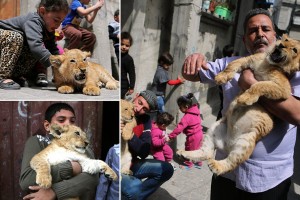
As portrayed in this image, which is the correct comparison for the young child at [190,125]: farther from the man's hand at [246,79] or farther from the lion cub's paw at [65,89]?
the man's hand at [246,79]

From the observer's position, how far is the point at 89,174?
176 centimetres

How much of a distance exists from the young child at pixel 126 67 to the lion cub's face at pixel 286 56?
8.97 feet

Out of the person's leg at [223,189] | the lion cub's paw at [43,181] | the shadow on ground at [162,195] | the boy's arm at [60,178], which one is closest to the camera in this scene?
the lion cub's paw at [43,181]

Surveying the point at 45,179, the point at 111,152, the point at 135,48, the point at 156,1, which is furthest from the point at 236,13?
the point at 45,179

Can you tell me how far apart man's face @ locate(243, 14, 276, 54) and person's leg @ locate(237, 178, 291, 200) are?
86 centimetres

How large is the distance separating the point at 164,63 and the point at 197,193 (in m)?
2.29

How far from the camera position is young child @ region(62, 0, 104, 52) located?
355 centimetres

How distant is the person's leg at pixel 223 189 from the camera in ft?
6.57

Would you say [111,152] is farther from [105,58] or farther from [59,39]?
[105,58]

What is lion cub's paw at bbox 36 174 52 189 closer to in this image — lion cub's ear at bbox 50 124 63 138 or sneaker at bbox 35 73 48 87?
lion cub's ear at bbox 50 124 63 138

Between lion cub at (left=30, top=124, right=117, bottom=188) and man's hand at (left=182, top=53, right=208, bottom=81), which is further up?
man's hand at (left=182, top=53, right=208, bottom=81)

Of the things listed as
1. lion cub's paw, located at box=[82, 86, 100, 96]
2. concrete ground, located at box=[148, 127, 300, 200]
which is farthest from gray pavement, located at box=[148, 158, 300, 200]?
lion cub's paw, located at box=[82, 86, 100, 96]

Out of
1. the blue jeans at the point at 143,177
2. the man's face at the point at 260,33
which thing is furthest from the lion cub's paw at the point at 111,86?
the man's face at the point at 260,33

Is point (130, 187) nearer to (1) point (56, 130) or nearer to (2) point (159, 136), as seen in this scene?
(2) point (159, 136)
